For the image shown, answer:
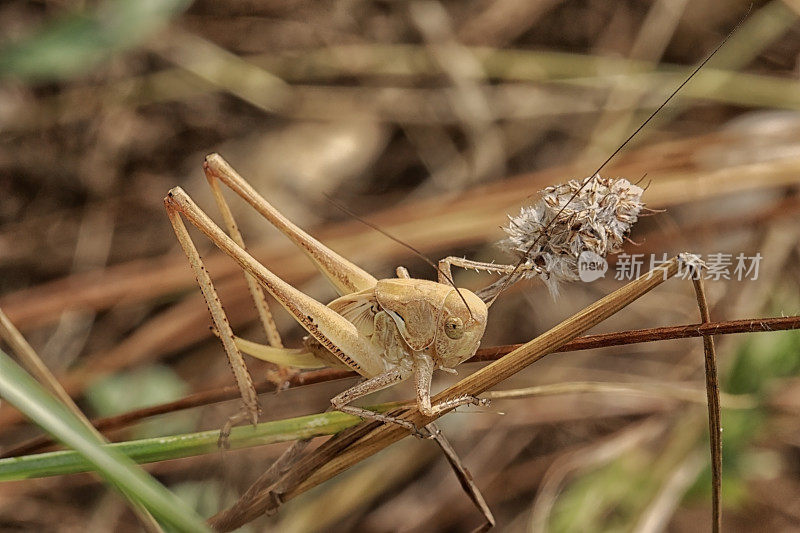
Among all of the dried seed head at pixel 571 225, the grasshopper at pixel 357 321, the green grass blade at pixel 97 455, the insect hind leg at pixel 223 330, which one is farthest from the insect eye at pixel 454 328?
the green grass blade at pixel 97 455

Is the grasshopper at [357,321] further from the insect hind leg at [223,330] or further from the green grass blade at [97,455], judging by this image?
the green grass blade at [97,455]

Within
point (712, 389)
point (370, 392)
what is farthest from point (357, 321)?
point (712, 389)

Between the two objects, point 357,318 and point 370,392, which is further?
point 357,318

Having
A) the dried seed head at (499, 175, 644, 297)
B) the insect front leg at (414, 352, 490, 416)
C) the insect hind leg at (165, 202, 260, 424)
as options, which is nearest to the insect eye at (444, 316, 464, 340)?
the insect front leg at (414, 352, 490, 416)

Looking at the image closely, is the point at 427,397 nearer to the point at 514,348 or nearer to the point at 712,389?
the point at 514,348

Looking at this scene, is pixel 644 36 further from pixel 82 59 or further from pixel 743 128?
pixel 82 59

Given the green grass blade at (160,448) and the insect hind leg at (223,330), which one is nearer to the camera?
the green grass blade at (160,448)

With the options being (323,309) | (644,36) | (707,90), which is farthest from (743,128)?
(323,309)
